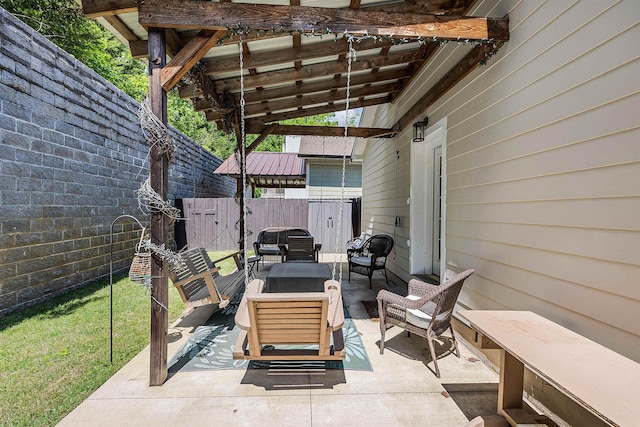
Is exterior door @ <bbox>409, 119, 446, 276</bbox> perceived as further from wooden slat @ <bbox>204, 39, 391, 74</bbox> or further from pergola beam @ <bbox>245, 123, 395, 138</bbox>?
wooden slat @ <bbox>204, 39, 391, 74</bbox>

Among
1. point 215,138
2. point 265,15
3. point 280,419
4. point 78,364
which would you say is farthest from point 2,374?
point 215,138

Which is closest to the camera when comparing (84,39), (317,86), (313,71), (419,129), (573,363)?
(573,363)

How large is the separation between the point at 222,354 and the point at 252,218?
23.2ft

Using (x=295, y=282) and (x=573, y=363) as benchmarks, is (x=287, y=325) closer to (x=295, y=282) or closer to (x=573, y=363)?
(x=573, y=363)

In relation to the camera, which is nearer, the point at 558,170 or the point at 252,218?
the point at 558,170

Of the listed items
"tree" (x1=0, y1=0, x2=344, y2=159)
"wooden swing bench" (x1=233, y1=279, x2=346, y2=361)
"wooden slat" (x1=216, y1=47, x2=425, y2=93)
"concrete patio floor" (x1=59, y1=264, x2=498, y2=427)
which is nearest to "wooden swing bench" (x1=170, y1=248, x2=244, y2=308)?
"concrete patio floor" (x1=59, y1=264, x2=498, y2=427)

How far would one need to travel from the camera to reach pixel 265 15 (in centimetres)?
253

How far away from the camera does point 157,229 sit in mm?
2525

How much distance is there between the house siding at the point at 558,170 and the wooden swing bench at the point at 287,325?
5.45 feet

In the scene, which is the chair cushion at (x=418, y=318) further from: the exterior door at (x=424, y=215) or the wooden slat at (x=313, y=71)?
the wooden slat at (x=313, y=71)

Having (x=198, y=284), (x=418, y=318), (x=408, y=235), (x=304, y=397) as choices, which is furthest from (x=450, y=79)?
(x=198, y=284)

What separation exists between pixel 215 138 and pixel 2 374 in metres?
25.6

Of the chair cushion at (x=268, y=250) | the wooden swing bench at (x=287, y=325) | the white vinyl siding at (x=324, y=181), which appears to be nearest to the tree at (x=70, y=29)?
the chair cushion at (x=268, y=250)

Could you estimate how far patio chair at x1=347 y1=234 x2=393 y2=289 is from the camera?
5627 millimetres
